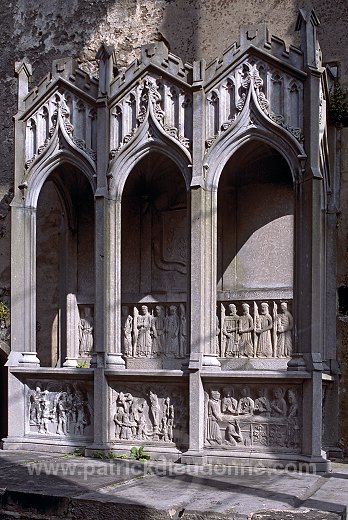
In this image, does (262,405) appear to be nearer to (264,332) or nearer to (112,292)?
(264,332)

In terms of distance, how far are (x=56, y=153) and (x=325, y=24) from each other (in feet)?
14.3

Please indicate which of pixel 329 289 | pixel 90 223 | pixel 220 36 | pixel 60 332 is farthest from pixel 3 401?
pixel 220 36

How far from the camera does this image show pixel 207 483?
26.1 ft

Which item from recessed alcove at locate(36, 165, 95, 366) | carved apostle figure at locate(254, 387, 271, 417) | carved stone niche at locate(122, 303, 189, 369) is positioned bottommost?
carved apostle figure at locate(254, 387, 271, 417)

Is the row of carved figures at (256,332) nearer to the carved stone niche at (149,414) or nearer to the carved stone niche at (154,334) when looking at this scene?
the carved stone niche at (154,334)

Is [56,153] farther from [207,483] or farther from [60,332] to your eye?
[207,483]

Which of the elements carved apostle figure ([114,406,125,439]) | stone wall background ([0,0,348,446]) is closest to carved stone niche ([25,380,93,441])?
carved apostle figure ([114,406,125,439])

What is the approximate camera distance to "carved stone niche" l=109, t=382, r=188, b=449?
955 centimetres

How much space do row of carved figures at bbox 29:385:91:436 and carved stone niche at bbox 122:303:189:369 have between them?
1604mm

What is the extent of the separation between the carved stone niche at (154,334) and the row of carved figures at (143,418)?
1668mm

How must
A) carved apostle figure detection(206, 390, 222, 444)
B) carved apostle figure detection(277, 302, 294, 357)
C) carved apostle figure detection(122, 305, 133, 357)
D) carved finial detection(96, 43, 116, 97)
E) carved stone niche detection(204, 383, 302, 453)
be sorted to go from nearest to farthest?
carved stone niche detection(204, 383, 302, 453) → carved apostle figure detection(206, 390, 222, 444) → carved finial detection(96, 43, 116, 97) → carved apostle figure detection(277, 302, 294, 357) → carved apostle figure detection(122, 305, 133, 357)

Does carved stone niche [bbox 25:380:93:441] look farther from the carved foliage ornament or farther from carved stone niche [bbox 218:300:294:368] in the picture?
carved stone niche [bbox 218:300:294:368]

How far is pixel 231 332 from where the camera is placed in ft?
36.4

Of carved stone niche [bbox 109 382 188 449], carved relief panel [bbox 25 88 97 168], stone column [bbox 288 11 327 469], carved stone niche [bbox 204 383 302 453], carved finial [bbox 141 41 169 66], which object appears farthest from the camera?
carved relief panel [bbox 25 88 97 168]
